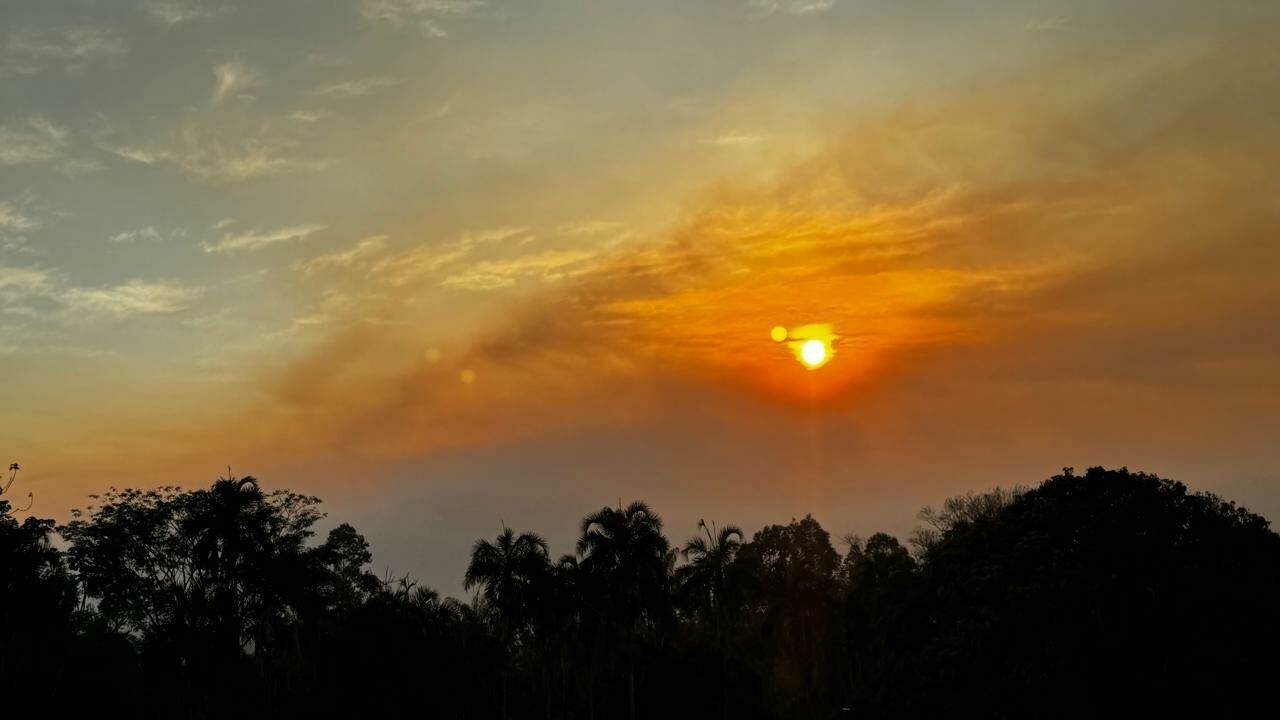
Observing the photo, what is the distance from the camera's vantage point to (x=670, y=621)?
255 ft

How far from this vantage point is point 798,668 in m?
81.0

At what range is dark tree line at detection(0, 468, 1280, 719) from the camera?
38812 millimetres

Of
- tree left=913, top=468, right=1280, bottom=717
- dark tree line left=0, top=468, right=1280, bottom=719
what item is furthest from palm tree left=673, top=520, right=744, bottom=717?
tree left=913, top=468, right=1280, bottom=717

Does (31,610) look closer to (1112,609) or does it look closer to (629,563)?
(629,563)

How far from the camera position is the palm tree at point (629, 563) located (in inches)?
3041

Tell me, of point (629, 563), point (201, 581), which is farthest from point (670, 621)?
point (201, 581)

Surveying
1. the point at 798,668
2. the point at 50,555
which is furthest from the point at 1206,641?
the point at 50,555

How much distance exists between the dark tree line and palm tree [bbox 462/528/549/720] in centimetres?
16

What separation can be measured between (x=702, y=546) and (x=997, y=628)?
4829cm

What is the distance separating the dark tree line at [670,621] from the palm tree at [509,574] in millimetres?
163

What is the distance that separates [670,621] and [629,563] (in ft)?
17.3

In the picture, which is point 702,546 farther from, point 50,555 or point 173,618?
point 50,555

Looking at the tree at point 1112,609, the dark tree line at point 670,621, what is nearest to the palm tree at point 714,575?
the dark tree line at point 670,621

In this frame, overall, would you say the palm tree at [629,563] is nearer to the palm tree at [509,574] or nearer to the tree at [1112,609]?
the palm tree at [509,574]
